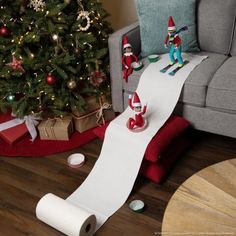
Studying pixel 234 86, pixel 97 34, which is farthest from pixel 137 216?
pixel 97 34

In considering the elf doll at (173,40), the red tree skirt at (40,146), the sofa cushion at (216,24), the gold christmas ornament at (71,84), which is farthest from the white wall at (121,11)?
the red tree skirt at (40,146)

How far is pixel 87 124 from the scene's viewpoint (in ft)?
7.75

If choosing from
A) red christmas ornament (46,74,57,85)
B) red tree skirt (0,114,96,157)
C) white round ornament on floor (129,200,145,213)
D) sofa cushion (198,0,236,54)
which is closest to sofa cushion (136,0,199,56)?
sofa cushion (198,0,236,54)

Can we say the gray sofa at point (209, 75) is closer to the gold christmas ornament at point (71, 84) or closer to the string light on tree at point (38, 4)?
the gold christmas ornament at point (71, 84)

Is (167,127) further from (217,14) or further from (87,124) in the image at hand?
(217,14)

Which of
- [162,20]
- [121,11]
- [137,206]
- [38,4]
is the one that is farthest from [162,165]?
[121,11]

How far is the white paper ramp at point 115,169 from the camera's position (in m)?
1.54

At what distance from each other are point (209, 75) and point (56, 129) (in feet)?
3.55

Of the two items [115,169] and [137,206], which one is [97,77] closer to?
[115,169]

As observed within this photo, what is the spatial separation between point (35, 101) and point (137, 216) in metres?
1.07

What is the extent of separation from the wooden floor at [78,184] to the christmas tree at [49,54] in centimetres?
37

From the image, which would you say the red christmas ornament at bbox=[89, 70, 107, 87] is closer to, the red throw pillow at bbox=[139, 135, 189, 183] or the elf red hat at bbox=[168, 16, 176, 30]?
the elf red hat at bbox=[168, 16, 176, 30]

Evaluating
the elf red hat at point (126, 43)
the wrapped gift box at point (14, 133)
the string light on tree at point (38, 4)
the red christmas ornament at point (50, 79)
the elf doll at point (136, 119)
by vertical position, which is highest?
the string light on tree at point (38, 4)

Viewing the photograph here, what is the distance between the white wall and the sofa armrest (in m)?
0.54
